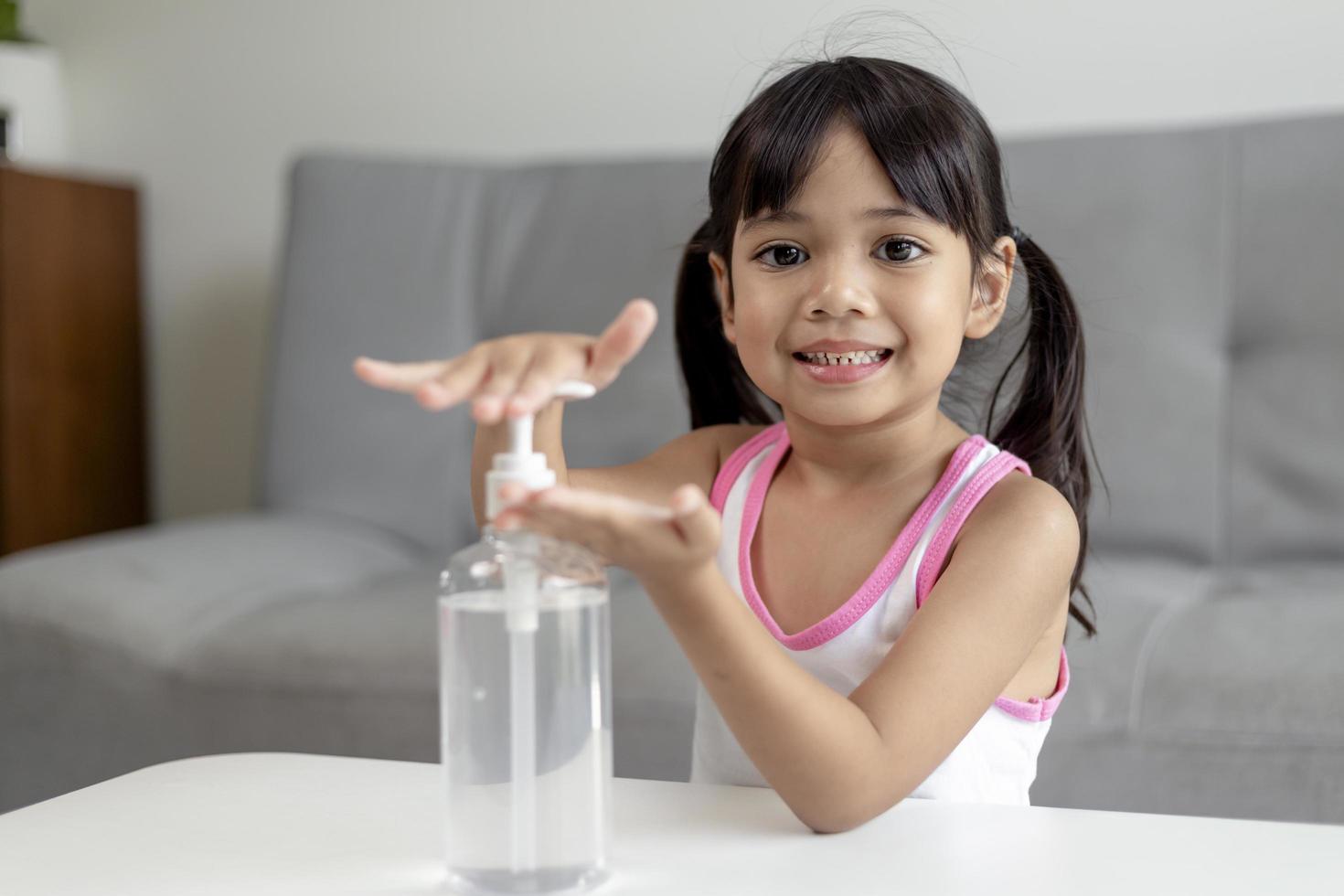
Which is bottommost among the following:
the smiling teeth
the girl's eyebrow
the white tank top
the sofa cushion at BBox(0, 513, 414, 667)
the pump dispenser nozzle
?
the sofa cushion at BBox(0, 513, 414, 667)

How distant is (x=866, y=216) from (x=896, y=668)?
0.28 metres

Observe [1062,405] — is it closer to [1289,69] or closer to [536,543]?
[536,543]

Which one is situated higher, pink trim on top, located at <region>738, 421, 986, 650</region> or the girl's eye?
the girl's eye

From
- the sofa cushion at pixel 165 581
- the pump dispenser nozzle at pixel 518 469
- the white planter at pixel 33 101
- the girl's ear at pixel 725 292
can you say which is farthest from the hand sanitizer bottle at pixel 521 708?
the white planter at pixel 33 101


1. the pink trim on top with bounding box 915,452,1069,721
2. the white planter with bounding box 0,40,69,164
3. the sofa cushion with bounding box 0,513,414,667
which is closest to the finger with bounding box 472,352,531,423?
the pink trim on top with bounding box 915,452,1069,721

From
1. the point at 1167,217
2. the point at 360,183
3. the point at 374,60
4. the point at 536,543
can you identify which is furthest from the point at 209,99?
the point at 536,543

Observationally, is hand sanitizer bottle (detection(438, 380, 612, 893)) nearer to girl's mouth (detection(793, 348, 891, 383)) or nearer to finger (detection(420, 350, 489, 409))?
finger (detection(420, 350, 489, 409))

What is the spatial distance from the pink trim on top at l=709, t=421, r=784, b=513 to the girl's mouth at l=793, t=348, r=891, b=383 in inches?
7.5

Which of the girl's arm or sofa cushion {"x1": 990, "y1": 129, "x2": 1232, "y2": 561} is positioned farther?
sofa cushion {"x1": 990, "y1": 129, "x2": 1232, "y2": 561}

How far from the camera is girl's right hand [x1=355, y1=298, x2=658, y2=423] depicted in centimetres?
53

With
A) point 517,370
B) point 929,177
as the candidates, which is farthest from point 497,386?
point 929,177

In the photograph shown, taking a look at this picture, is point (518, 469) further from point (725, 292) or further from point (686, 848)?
→ point (725, 292)

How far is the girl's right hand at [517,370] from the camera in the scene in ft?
1.74

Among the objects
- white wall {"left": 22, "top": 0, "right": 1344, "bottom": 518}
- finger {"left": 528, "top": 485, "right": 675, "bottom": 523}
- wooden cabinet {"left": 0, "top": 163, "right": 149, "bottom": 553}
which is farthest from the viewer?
wooden cabinet {"left": 0, "top": 163, "right": 149, "bottom": 553}
